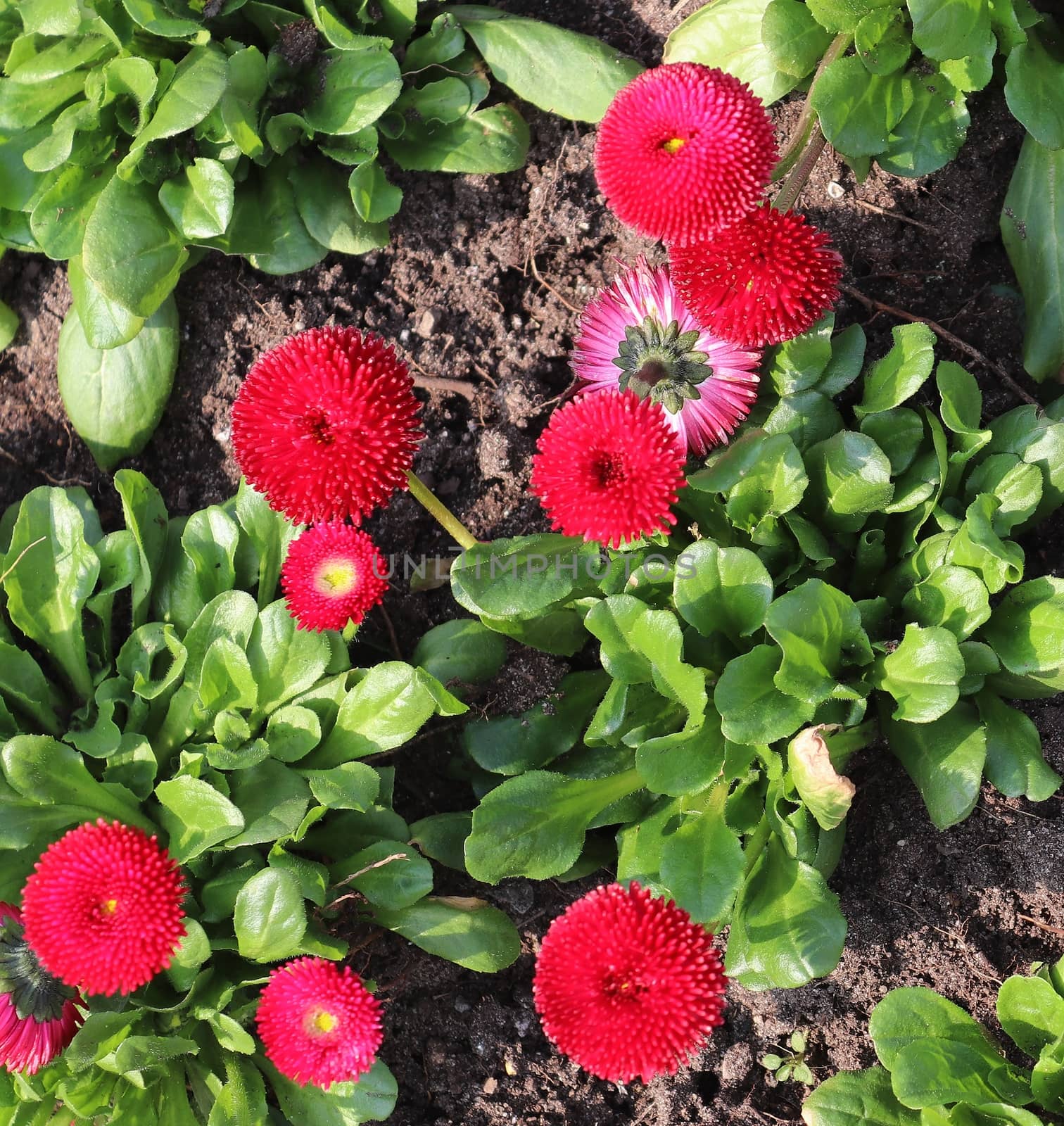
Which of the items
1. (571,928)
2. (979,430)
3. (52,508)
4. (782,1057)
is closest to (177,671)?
(52,508)

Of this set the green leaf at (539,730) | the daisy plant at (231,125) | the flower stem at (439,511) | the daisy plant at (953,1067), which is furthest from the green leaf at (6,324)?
the daisy plant at (953,1067)

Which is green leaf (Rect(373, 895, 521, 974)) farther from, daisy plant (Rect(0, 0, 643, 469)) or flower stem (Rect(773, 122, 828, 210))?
flower stem (Rect(773, 122, 828, 210))

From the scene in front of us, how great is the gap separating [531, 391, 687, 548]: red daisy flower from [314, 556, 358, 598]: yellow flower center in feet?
1.73

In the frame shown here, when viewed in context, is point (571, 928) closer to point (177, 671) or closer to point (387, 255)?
point (177, 671)

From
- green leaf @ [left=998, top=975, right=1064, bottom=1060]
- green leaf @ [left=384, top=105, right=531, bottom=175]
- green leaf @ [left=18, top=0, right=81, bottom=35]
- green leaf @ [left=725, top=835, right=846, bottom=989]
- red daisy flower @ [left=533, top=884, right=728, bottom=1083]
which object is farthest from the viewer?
green leaf @ [left=384, top=105, right=531, bottom=175]

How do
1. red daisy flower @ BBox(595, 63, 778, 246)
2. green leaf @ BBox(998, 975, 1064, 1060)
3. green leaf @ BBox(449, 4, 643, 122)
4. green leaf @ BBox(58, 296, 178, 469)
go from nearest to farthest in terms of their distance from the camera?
red daisy flower @ BBox(595, 63, 778, 246) < green leaf @ BBox(998, 975, 1064, 1060) < green leaf @ BBox(449, 4, 643, 122) < green leaf @ BBox(58, 296, 178, 469)

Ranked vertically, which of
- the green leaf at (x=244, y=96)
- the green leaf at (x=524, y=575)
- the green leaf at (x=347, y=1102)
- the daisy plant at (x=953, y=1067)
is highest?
the green leaf at (x=244, y=96)

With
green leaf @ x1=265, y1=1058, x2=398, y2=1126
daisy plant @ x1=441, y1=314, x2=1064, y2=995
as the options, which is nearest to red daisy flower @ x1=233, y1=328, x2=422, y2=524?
daisy plant @ x1=441, y1=314, x2=1064, y2=995

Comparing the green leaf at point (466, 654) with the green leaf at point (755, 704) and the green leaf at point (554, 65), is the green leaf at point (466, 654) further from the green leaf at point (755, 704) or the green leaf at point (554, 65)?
the green leaf at point (554, 65)

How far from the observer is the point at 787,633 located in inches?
91.3

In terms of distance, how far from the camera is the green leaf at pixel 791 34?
257 cm

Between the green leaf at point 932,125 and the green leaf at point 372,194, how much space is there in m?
Result: 1.29

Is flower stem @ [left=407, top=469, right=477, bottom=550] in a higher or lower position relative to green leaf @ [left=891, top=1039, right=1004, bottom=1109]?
higher

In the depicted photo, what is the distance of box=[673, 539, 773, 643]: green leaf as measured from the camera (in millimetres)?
2420
